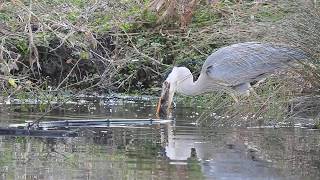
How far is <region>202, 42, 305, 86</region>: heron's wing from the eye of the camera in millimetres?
13148

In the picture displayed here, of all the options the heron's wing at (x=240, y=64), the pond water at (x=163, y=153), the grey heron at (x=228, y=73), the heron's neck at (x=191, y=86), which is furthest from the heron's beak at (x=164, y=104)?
the pond water at (x=163, y=153)

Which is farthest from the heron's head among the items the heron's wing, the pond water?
the pond water

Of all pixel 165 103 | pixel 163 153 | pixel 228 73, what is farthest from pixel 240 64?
pixel 163 153

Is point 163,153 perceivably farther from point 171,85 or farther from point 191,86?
point 171,85

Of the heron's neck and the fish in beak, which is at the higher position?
the heron's neck

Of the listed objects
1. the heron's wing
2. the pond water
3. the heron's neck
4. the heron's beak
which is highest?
the heron's wing

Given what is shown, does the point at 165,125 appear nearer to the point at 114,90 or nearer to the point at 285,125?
the point at 285,125

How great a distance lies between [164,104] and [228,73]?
3.29ft

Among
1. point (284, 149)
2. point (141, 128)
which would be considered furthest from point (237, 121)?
point (284, 149)

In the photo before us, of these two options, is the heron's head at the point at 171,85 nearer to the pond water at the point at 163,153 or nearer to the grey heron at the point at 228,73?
the grey heron at the point at 228,73

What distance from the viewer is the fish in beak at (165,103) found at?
1356cm

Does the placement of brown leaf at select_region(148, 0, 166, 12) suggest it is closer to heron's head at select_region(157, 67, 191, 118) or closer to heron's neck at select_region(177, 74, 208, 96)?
heron's head at select_region(157, 67, 191, 118)

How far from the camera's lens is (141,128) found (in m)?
11.1

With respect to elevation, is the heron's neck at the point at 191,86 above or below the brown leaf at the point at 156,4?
below
